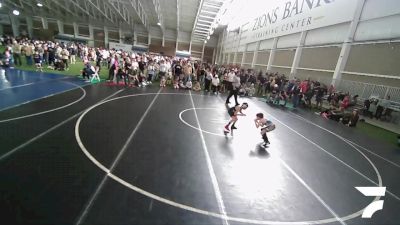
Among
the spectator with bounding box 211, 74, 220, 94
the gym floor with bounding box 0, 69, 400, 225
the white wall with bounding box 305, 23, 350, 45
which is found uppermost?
the white wall with bounding box 305, 23, 350, 45

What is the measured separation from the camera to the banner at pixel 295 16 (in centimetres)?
1848

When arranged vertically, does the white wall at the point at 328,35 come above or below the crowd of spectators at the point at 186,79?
above

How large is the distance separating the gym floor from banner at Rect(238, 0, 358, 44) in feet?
41.9

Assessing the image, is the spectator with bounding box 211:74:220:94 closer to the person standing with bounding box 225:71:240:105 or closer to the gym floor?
the person standing with bounding box 225:71:240:105

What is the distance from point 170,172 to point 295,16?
954 inches

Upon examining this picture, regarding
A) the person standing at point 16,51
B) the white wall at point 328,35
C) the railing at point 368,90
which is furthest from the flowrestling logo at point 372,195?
the person standing at point 16,51

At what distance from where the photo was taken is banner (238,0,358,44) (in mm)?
18484

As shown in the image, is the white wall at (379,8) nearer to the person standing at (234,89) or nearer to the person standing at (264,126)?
the person standing at (234,89)

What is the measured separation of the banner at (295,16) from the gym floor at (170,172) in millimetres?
12761

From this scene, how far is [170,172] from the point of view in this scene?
18.0 ft

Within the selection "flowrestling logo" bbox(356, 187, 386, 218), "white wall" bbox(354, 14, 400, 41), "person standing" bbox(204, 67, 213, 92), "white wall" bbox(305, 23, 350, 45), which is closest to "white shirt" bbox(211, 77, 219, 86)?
"person standing" bbox(204, 67, 213, 92)

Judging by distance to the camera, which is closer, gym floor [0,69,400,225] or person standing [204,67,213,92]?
gym floor [0,69,400,225]

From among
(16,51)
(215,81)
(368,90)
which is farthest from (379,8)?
(16,51)

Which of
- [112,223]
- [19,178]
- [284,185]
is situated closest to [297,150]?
[284,185]
